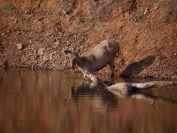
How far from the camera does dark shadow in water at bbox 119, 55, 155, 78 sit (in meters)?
24.7

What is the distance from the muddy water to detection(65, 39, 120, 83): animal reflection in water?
1251 mm

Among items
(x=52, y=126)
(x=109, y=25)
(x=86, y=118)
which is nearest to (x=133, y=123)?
(x=86, y=118)

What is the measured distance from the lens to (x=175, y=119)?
14641 millimetres

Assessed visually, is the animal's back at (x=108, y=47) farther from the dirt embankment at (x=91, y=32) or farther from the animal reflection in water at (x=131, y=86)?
the animal reflection in water at (x=131, y=86)

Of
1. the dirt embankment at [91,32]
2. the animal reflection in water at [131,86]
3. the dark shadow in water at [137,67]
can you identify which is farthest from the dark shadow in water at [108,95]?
the dirt embankment at [91,32]

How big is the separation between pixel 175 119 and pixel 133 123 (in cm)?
155

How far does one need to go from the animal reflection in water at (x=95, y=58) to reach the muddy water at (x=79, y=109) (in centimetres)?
125

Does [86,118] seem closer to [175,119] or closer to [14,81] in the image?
[175,119]

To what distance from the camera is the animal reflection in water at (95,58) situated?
23125mm

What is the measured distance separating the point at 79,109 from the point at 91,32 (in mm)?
14319

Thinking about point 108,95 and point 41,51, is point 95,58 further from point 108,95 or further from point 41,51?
point 41,51

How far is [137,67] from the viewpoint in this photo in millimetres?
24891

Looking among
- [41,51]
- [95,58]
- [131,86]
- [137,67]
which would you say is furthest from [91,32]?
[131,86]

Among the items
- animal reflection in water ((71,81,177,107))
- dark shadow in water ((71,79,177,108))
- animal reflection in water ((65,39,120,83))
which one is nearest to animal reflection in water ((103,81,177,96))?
animal reflection in water ((71,81,177,107))
